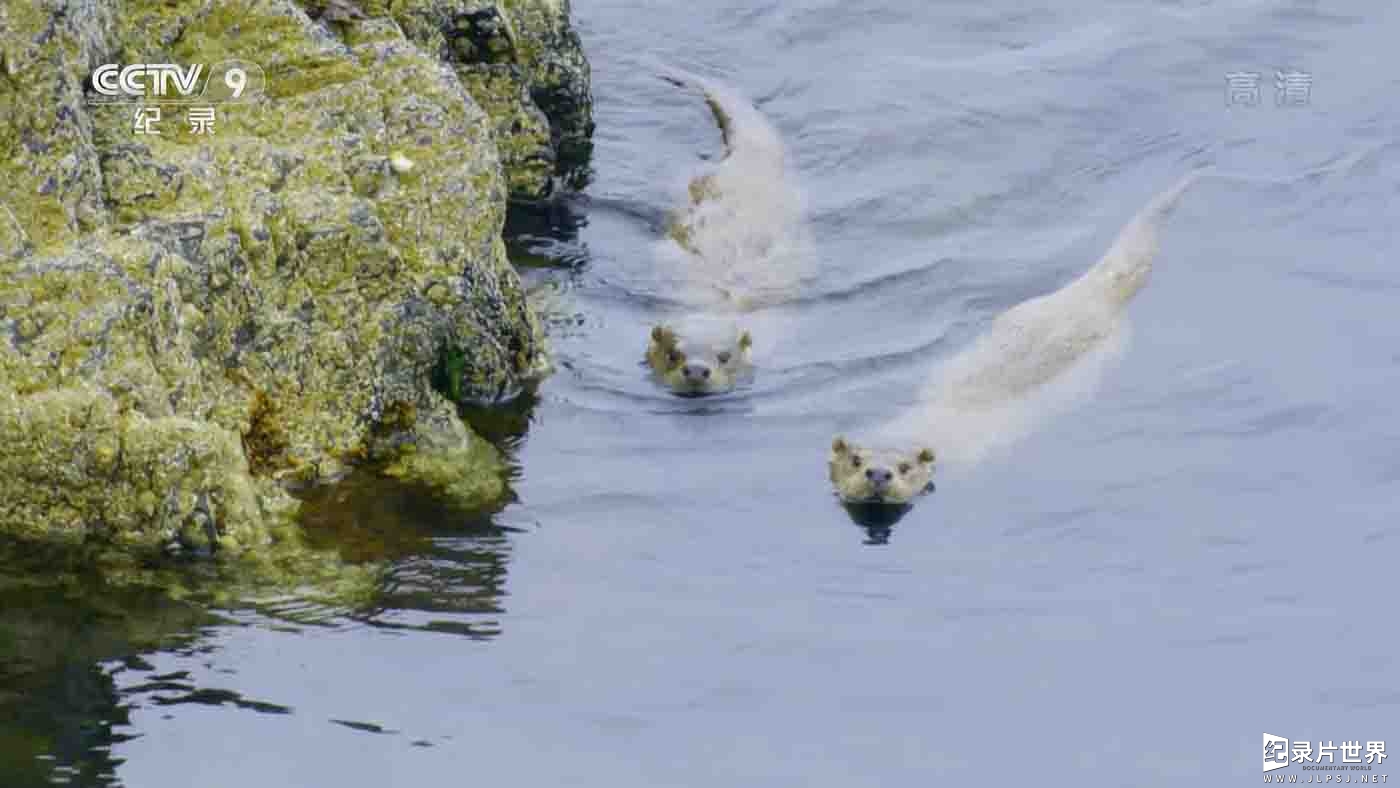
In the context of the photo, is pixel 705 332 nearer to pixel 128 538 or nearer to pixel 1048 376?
pixel 1048 376

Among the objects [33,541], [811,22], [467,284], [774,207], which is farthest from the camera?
[811,22]

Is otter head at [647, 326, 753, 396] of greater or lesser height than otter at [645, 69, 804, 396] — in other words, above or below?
below

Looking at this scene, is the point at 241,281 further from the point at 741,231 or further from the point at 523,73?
the point at 741,231

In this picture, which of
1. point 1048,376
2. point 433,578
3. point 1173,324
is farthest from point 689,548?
point 1173,324

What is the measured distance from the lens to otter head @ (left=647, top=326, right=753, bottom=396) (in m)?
9.61

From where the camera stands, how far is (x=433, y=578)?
756cm

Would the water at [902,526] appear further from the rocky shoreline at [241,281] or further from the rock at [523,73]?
the rocky shoreline at [241,281]

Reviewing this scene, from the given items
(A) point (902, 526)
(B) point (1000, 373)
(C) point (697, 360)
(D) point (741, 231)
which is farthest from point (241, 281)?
(D) point (741, 231)

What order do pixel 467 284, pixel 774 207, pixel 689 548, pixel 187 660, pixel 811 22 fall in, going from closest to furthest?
pixel 187 660 → pixel 689 548 → pixel 467 284 → pixel 774 207 → pixel 811 22

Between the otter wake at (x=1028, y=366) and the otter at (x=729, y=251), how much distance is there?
84 centimetres

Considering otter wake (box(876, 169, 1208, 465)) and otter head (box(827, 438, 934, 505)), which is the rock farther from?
otter head (box(827, 438, 934, 505))

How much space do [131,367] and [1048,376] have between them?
4204 mm

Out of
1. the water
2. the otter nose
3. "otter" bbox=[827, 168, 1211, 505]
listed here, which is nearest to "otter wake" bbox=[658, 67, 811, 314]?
the water

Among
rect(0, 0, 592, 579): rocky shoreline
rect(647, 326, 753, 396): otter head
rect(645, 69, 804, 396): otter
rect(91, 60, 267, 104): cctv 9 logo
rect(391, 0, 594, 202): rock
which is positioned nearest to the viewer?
rect(0, 0, 592, 579): rocky shoreline
